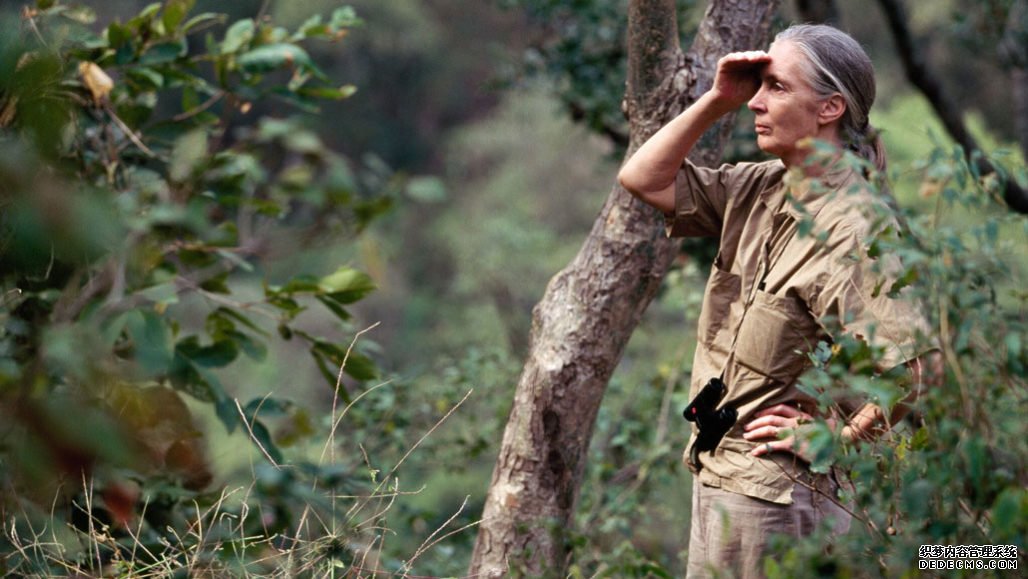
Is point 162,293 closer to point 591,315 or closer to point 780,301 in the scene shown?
point 591,315

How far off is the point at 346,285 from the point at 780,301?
1.29m

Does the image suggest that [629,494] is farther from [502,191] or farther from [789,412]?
[502,191]

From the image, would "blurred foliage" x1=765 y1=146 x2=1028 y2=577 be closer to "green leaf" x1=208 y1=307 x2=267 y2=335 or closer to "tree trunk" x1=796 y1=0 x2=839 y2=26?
"green leaf" x1=208 y1=307 x2=267 y2=335

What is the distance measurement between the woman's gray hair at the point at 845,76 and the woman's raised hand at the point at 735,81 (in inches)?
4.1

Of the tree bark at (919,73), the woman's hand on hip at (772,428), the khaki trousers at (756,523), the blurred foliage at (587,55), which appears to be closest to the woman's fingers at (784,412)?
the woman's hand on hip at (772,428)


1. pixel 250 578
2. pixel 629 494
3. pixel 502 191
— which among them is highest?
pixel 250 578

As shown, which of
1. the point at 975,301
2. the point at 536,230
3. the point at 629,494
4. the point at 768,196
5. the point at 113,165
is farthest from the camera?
the point at 536,230

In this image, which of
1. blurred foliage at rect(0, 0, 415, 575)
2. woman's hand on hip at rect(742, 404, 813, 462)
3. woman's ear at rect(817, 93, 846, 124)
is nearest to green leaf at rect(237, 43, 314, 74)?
blurred foliage at rect(0, 0, 415, 575)

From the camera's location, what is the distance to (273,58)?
3035mm

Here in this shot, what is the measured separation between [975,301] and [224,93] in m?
2.31

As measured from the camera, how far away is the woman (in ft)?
6.18

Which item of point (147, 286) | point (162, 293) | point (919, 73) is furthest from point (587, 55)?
point (162, 293)

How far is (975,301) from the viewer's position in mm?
1346

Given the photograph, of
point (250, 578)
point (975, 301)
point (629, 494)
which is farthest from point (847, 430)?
point (629, 494)
